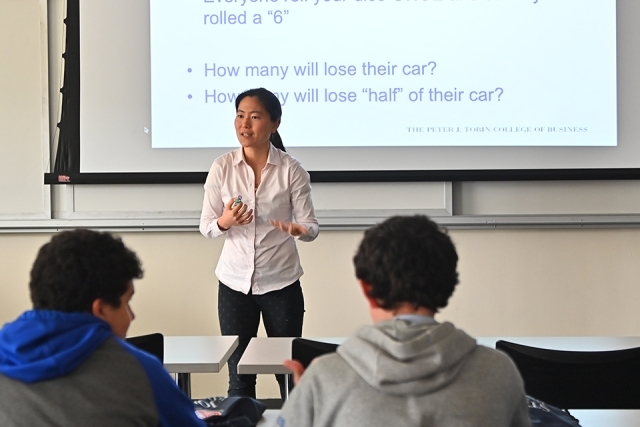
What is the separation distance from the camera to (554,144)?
12.1 ft

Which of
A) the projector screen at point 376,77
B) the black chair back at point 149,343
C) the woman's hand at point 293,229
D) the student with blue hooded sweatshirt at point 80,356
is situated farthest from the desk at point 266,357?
the projector screen at point 376,77

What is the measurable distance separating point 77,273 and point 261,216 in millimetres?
1732

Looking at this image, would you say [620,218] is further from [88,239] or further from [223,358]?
[88,239]

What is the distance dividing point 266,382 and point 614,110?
2.48 meters

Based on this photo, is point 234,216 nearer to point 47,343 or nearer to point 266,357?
point 266,357

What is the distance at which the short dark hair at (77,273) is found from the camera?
1.19 m

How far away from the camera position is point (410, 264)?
120cm

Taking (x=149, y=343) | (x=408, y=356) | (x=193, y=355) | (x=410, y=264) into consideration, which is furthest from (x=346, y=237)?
(x=408, y=356)

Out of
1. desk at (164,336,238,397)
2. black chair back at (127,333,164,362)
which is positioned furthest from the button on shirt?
black chair back at (127,333,164,362)

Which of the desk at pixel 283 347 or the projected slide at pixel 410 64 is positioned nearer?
the desk at pixel 283 347

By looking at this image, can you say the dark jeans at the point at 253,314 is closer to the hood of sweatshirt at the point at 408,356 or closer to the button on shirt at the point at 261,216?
the button on shirt at the point at 261,216

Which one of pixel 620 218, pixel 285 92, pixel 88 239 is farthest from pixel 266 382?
pixel 88 239

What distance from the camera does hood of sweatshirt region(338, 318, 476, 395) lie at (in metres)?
1.08

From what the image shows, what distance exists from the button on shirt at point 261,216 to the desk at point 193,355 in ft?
1.75
